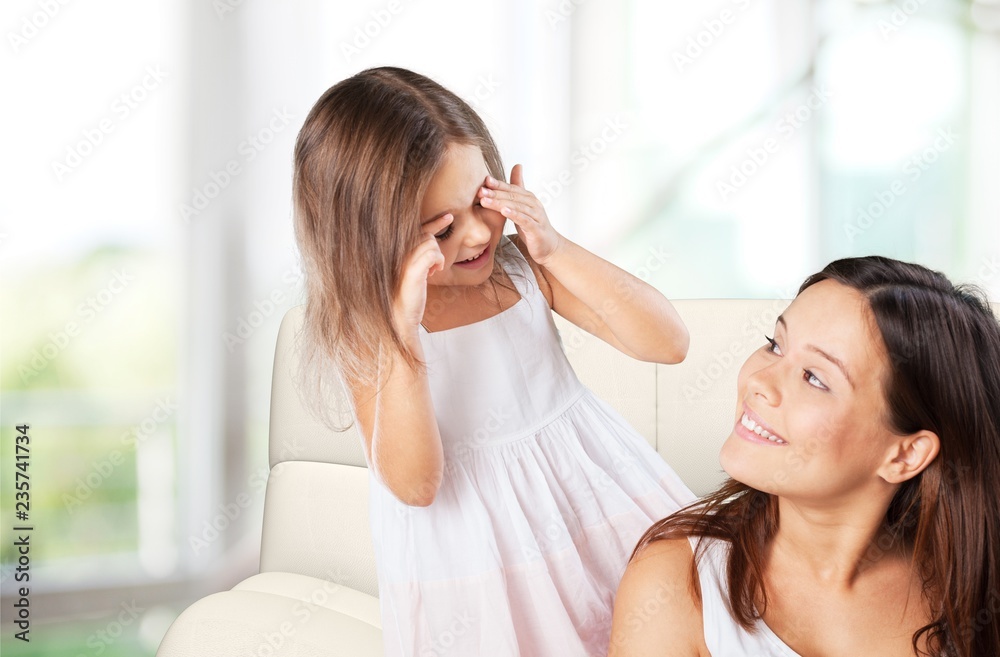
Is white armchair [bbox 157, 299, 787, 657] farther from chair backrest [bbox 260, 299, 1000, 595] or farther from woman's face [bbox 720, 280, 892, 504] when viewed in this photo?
woman's face [bbox 720, 280, 892, 504]

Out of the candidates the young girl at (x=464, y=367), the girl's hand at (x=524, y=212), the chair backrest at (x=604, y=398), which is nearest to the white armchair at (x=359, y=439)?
the chair backrest at (x=604, y=398)

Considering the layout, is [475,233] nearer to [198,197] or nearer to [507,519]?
[507,519]

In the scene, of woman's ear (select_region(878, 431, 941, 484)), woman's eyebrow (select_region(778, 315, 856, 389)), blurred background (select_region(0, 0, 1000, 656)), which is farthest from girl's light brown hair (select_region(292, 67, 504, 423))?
blurred background (select_region(0, 0, 1000, 656))

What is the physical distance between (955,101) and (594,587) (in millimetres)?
2802

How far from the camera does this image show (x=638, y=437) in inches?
65.5

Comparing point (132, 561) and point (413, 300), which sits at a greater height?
point (413, 300)

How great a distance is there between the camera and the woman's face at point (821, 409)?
1.16 m

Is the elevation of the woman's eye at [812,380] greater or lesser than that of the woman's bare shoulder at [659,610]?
greater

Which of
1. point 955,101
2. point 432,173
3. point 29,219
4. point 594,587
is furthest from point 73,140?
point 955,101

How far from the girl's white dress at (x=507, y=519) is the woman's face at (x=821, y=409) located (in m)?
0.33

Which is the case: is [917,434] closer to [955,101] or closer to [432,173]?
[432,173]

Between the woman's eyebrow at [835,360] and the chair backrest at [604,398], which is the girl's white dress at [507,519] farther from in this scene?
the chair backrest at [604,398]

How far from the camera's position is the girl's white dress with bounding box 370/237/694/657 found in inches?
55.1

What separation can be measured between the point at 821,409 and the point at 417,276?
537 mm
